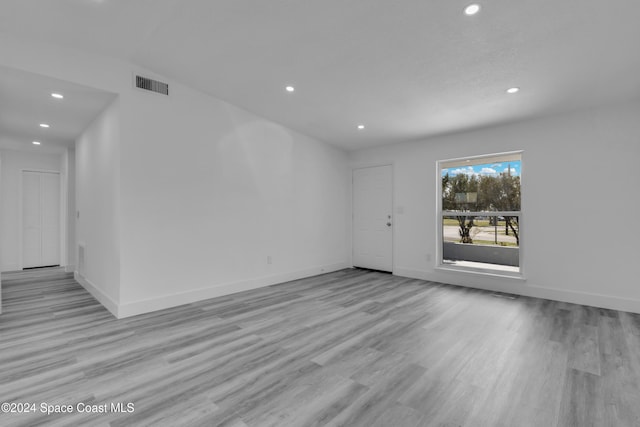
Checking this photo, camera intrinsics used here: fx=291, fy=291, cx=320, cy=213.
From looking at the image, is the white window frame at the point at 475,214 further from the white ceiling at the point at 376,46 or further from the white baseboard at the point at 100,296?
the white baseboard at the point at 100,296

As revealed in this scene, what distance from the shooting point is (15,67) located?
2719 mm

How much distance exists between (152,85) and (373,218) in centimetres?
445

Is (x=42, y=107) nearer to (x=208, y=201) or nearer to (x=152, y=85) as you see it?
(x=152, y=85)

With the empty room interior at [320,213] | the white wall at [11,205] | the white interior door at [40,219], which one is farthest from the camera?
the white interior door at [40,219]

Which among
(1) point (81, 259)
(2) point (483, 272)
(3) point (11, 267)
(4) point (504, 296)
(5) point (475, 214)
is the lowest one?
(4) point (504, 296)

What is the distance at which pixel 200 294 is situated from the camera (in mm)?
3936

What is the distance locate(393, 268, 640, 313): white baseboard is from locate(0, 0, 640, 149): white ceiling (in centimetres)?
246

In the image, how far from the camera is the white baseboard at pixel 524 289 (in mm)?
3641

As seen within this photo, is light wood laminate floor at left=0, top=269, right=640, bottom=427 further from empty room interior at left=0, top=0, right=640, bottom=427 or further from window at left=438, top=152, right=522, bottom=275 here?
window at left=438, top=152, right=522, bottom=275

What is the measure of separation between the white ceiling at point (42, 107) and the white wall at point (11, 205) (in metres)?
0.98

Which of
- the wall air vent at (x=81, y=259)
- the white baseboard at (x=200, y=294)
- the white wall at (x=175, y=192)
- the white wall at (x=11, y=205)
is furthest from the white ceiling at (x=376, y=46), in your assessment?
the white wall at (x=11, y=205)

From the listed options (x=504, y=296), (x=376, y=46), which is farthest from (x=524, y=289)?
(x=376, y=46)

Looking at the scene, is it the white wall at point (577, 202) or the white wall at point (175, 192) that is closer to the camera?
the white wall at point (175, 192)

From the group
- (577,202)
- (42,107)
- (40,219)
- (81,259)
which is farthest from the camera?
(40,219)
